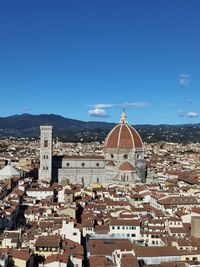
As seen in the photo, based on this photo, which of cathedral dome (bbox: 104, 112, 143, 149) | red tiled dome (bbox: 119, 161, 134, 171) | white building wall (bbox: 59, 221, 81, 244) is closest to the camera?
white building wall (bbox: 59, 221, 81, 244)

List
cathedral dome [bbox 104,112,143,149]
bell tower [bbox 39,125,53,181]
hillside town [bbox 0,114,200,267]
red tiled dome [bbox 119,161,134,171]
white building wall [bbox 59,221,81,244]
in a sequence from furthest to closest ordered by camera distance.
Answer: cathedral dome [bbox 104,112,143,149], bell tower [bbox 39,125,53,181], red tiled dome [bbox 119,161,134,171], white building wall [bbox 59,221,81,244], hillside town [bbox 0,114,200,267]

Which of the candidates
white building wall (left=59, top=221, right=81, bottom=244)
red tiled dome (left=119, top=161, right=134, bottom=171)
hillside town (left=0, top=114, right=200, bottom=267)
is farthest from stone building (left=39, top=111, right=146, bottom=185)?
white building wall (left=59, top=221, right=81, bottom=244)

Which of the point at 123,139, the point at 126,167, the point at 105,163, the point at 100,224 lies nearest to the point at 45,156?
the point at 105,163

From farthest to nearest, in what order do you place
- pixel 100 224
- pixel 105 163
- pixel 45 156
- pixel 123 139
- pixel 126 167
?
pixel 123 139 → pixel 45 156 → pixel 105 163 → pixel 126 167 → pixel 100 224

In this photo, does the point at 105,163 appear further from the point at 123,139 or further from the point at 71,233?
the point at 71,233

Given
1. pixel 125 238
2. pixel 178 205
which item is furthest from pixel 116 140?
pixel 125 238

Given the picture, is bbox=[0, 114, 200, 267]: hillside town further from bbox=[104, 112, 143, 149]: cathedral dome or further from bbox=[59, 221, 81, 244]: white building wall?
bbox=[104, 112, 143, 149]: cathedral dome

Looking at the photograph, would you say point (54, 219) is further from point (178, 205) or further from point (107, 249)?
point (178, 205)
